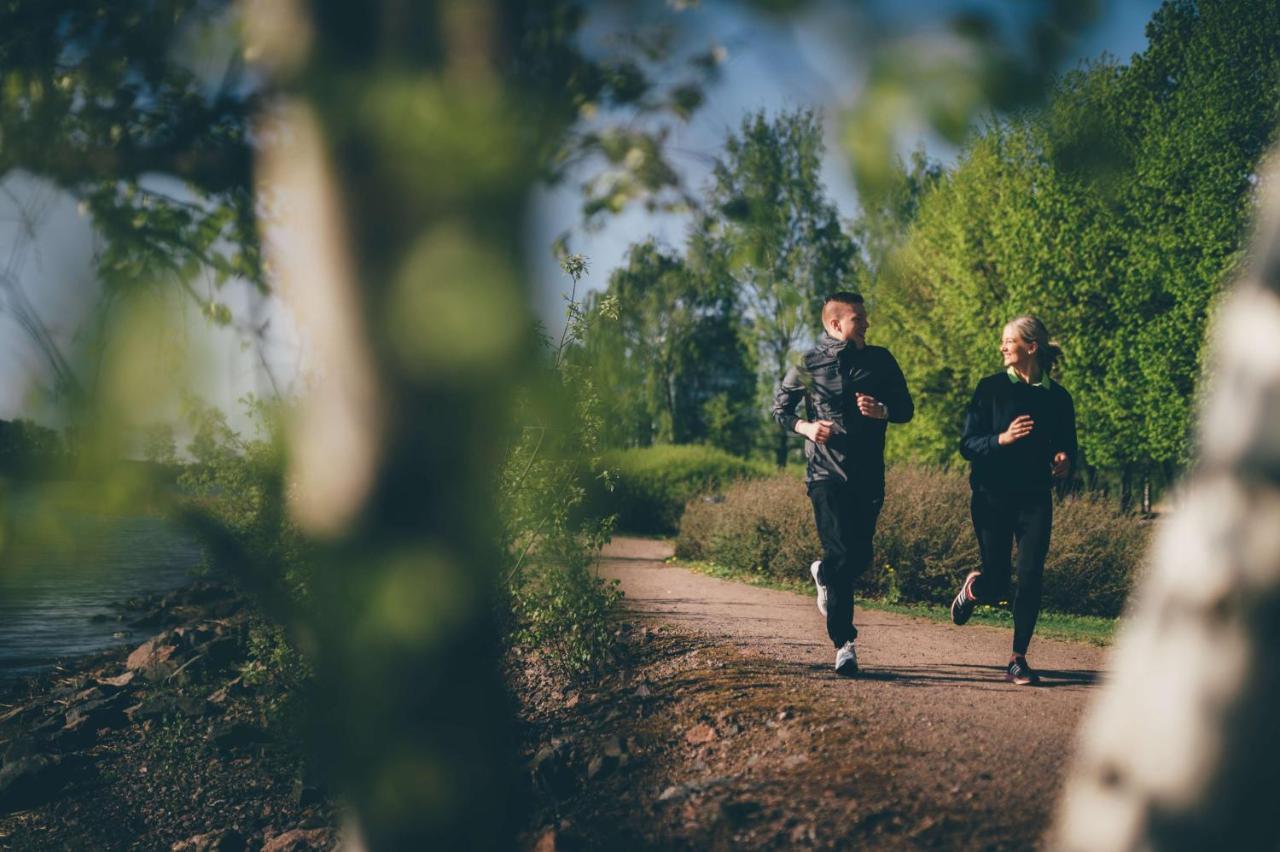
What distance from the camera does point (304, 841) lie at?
5.43 metres

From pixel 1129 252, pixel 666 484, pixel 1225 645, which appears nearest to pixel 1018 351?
pixel 1225 645

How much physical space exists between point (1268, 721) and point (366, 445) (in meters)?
1.53

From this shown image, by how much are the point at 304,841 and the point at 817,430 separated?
387 cm

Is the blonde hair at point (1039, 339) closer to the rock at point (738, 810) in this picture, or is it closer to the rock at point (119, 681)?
the rock at point (738, 810)

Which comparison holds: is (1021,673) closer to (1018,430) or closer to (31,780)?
(1018,430)

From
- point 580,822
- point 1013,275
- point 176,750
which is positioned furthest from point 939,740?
point 1013,275

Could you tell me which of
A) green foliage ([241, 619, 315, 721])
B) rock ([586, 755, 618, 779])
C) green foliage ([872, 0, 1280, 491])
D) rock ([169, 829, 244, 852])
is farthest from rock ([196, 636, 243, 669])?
green foliage ([872, 0, 1280, 491])

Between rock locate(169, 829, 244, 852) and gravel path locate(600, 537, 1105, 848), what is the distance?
3373mm

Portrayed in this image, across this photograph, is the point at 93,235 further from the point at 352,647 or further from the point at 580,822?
the point at 580,822

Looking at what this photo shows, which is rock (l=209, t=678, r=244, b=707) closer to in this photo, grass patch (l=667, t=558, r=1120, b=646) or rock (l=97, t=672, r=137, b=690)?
rock (l=97, t=672, r=137, b=690)

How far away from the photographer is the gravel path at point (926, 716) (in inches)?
132

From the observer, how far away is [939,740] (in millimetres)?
4160

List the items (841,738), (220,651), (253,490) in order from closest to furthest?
1. (841,738)
2. (253,490)
3. (220,651)

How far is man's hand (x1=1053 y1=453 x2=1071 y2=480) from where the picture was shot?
206 inches
